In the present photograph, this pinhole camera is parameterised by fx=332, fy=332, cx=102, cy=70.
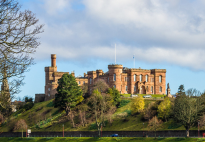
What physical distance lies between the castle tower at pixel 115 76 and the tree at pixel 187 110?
29.7m

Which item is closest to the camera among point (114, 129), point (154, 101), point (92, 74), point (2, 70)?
point (2, 70)

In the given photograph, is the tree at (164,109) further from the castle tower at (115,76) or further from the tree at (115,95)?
the castle tower at (115,76)

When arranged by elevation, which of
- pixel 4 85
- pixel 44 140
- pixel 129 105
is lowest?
pixel 44 140

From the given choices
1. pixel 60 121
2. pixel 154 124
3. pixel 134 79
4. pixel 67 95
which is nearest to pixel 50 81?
pixel 67 95

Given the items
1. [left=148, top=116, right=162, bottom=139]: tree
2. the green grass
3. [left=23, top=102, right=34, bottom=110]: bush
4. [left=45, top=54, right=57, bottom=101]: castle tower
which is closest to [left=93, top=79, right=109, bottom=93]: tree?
[left=45, top=54, right=57, bottom=101]: castle tower

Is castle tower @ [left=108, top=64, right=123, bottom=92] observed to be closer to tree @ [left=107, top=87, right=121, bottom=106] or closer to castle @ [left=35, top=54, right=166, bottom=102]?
castle @ [left=35, top=54, right=166, bottom=102]

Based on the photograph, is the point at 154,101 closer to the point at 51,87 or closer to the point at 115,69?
the point at 115,69

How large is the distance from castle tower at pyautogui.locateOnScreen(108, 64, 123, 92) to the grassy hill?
25.0ft

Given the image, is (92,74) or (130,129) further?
(92,74)

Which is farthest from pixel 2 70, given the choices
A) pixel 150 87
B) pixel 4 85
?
pixel 150 87

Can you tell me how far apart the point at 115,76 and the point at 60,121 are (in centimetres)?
1996

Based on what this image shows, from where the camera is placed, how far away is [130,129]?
66.4 m

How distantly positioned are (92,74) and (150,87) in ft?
57.1

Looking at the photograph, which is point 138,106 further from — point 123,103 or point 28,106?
point 28,106
